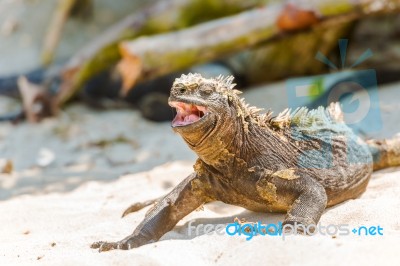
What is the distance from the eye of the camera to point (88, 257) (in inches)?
134

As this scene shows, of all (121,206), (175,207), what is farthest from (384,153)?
(121,206)

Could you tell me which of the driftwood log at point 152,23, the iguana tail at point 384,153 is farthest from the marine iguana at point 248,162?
the driftwood log at point 152,23

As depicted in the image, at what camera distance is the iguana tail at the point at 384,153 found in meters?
5.09

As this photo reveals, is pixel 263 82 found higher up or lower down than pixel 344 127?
higher up

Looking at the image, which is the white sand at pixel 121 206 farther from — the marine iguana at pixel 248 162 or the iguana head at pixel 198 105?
the iguana head at pixel 198 105

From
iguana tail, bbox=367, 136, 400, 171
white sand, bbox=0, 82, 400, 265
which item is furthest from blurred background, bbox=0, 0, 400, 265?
iguana tail, bbox=367, 136, 400, 171

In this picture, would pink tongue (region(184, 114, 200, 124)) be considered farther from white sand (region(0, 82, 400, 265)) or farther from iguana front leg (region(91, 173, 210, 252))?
white sand (region(0, 82, 400, 265))

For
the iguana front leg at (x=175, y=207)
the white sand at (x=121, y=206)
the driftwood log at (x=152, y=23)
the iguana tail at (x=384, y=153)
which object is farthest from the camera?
the driftwood log at (x=152, y=23)

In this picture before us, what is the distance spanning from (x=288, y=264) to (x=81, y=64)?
649 cm

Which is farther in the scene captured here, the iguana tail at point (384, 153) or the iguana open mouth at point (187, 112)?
the iguana tail at point (384, 153)

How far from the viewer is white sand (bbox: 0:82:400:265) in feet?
10.5

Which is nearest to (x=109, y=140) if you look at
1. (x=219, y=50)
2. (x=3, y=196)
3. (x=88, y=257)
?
(x=219, y=50)

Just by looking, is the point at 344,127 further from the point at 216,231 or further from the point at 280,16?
the point at 280,16

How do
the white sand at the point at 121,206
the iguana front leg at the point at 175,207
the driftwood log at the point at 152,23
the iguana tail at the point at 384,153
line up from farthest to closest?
the driftwood log at the point at 152,23 → the iguana tail at the point at 384,153 → the iguana front leg at the point at 175,207 → the white sand at the point at 121,206
